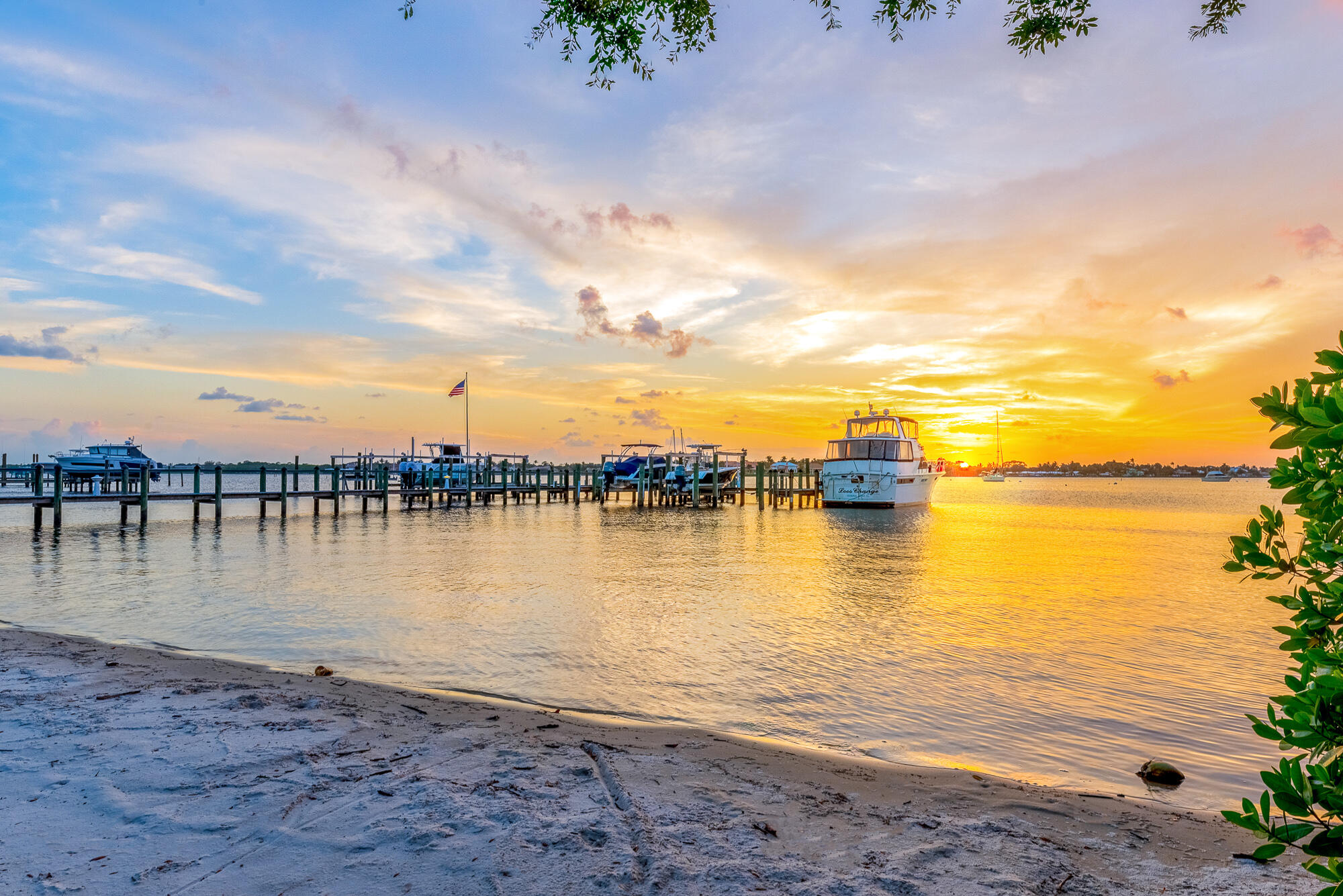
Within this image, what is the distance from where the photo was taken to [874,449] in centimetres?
4369

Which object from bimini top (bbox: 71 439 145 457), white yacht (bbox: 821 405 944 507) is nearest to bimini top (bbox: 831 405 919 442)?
white yacht (bbox: 821 405 944 507)

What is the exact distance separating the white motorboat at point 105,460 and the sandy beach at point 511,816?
3948 cm

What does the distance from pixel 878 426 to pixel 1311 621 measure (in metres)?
44.1

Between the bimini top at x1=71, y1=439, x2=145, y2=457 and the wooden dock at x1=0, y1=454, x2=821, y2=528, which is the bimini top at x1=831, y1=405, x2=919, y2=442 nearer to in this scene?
the wooden dock at x1=0, y1=454, x2=821, y2=528

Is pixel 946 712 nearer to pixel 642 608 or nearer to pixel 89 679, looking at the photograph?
pixel 642 608

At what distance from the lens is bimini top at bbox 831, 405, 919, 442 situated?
43.7 meters

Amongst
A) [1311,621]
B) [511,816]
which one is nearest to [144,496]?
[511,816]

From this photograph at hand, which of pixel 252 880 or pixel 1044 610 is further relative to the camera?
pixel 1044 610

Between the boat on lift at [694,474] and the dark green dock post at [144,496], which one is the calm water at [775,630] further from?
the boat on lift at [694,474]

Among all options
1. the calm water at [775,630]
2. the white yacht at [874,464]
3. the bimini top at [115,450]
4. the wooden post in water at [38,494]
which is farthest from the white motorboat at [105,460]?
the white yacht at [874,464]

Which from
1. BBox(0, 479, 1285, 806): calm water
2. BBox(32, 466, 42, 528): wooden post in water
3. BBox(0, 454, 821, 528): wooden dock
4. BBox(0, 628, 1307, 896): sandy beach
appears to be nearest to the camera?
BBox(0, 628, 1307, 896): sandy beach

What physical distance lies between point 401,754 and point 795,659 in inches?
202

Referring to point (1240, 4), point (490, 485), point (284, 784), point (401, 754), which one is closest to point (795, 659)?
point (401, 754)

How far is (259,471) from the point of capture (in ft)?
103
